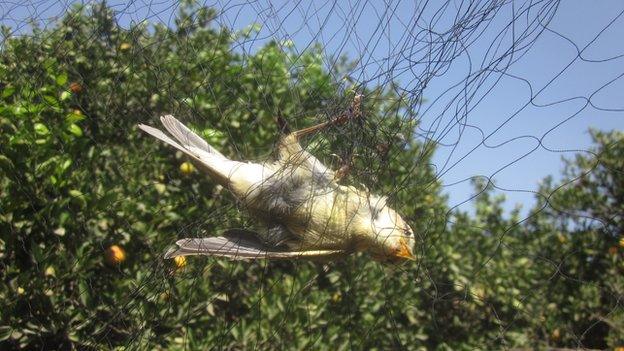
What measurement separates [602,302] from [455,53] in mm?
2639

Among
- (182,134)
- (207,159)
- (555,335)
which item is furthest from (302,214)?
(555,335)

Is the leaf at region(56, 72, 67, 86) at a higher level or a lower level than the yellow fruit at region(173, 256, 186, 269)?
higher

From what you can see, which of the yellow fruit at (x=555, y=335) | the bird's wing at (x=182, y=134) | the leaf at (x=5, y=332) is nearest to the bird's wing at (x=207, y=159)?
the bird's wing at (x=182, y=134)

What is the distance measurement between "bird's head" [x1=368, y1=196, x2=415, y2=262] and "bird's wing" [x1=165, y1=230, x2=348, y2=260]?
0.09 metres

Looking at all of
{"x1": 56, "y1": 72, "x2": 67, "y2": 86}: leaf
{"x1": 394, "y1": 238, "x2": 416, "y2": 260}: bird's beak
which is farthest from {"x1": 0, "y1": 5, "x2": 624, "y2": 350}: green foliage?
{"x1": 394, "y1": 238, "x2": 416, "y2": 260}: bird's beak

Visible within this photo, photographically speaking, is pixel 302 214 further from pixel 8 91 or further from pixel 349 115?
pixel 8 91

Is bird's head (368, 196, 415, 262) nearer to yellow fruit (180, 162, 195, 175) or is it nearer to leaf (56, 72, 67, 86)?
leaf (56, 72, 67, 86)

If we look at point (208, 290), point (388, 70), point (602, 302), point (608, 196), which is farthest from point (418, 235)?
point (602, 302)

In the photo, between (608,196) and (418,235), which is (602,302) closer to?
(608,196)

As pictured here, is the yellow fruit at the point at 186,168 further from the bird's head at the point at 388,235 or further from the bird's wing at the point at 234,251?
the bird's head at the point at 388,235

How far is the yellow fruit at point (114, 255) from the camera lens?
8.86 ft

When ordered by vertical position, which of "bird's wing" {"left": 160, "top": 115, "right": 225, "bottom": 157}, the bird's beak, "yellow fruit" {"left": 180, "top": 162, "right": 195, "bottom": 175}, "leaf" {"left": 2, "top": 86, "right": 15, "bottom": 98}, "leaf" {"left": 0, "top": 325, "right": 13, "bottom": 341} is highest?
"yellow fruit" {"left": 180, "top": 162, "right": 195, "bottom": 175}

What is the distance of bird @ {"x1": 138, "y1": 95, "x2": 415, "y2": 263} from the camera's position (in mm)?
1631

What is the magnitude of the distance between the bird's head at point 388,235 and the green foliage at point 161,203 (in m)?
0.10
